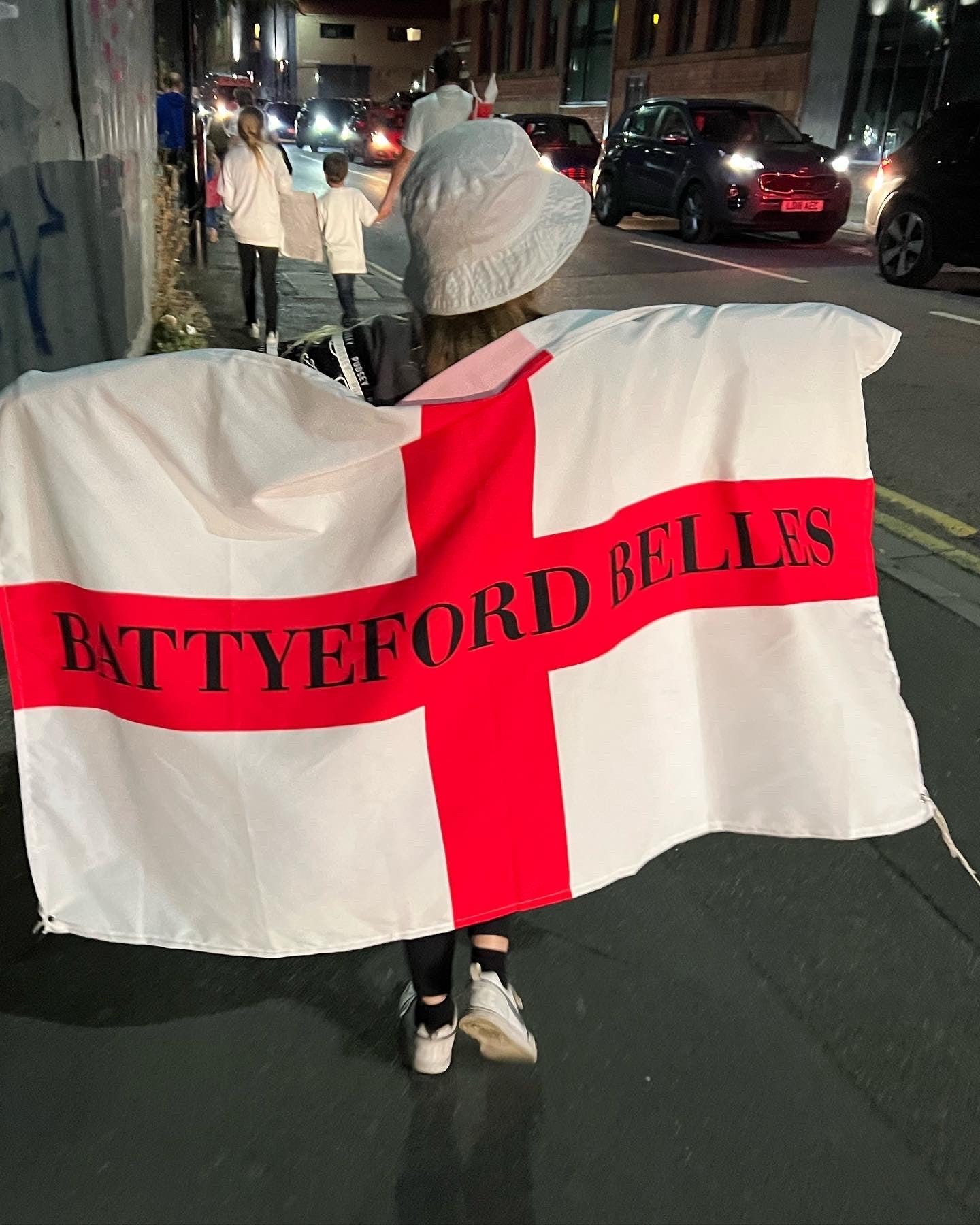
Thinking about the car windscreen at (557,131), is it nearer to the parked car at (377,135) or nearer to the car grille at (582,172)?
the car grille at (582,172)

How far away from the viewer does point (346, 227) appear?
857cm

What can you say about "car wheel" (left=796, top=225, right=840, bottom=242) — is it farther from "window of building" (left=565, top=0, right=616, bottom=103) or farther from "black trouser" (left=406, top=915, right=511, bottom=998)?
"window of building" (left=565, top=0, right=616, bottom=103)

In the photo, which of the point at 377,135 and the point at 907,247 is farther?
the point at 377,135

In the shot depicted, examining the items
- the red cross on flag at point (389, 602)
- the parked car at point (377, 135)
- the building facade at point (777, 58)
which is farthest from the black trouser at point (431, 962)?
the parked car at point (377, 135)

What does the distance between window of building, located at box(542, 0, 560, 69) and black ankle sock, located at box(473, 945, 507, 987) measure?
137ft

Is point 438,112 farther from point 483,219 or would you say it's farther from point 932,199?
point 932,199

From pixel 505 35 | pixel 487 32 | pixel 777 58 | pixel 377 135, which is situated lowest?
pixel 377 135

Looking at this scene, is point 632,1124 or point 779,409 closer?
point 779,409

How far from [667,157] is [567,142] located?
5165 mm

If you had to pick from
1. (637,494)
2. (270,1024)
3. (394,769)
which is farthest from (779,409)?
(270,1024)

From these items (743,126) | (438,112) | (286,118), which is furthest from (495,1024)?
(286,118)

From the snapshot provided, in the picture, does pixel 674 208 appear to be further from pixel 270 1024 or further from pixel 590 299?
pixel 270 1024

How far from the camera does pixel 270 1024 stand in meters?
2.44

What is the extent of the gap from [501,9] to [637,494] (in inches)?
1895
